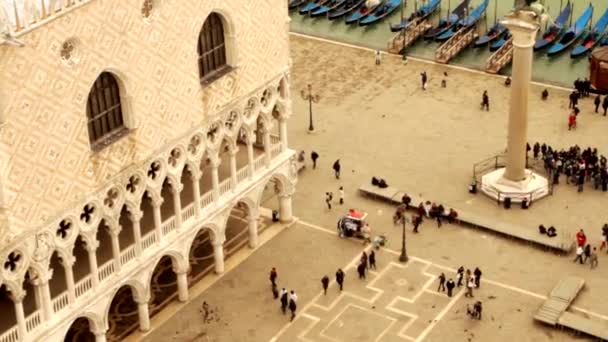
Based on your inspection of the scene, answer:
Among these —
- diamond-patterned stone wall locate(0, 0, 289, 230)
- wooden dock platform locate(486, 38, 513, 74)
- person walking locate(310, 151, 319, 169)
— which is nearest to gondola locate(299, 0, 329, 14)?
wooden dock platform locate(486, 38, 513, 74)

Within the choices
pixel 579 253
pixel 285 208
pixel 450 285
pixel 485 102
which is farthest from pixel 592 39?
pixel 450 285

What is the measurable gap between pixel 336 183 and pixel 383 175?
3.01 meters

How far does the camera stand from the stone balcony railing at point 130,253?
2336 inches

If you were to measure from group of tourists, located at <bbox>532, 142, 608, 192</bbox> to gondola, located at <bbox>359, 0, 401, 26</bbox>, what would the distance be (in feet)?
89.2

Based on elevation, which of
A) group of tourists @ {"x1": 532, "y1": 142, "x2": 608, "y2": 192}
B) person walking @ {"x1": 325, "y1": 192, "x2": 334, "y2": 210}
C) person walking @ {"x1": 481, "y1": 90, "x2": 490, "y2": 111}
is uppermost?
person walking @ {"x1": 481, "y1": 90, "x2": 490, "y2": 111}

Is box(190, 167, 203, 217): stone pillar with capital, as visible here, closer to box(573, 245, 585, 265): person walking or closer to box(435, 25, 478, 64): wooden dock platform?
box(573, 245, 585, 265): person walking

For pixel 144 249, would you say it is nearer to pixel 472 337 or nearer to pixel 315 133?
pixel 472 337

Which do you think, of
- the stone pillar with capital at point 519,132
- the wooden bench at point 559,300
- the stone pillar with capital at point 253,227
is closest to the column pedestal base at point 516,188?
the stone pillar with capital at point 519,132

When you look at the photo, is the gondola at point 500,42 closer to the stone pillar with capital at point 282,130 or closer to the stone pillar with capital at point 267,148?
the stone pillar with capital at point 282,130

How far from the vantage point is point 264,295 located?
228ft

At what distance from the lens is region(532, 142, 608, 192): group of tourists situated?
78188mm

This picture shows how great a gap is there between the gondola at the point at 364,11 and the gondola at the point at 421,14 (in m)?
2.83

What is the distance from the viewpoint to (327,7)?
107375 mm

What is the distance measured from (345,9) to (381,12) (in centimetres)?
296
